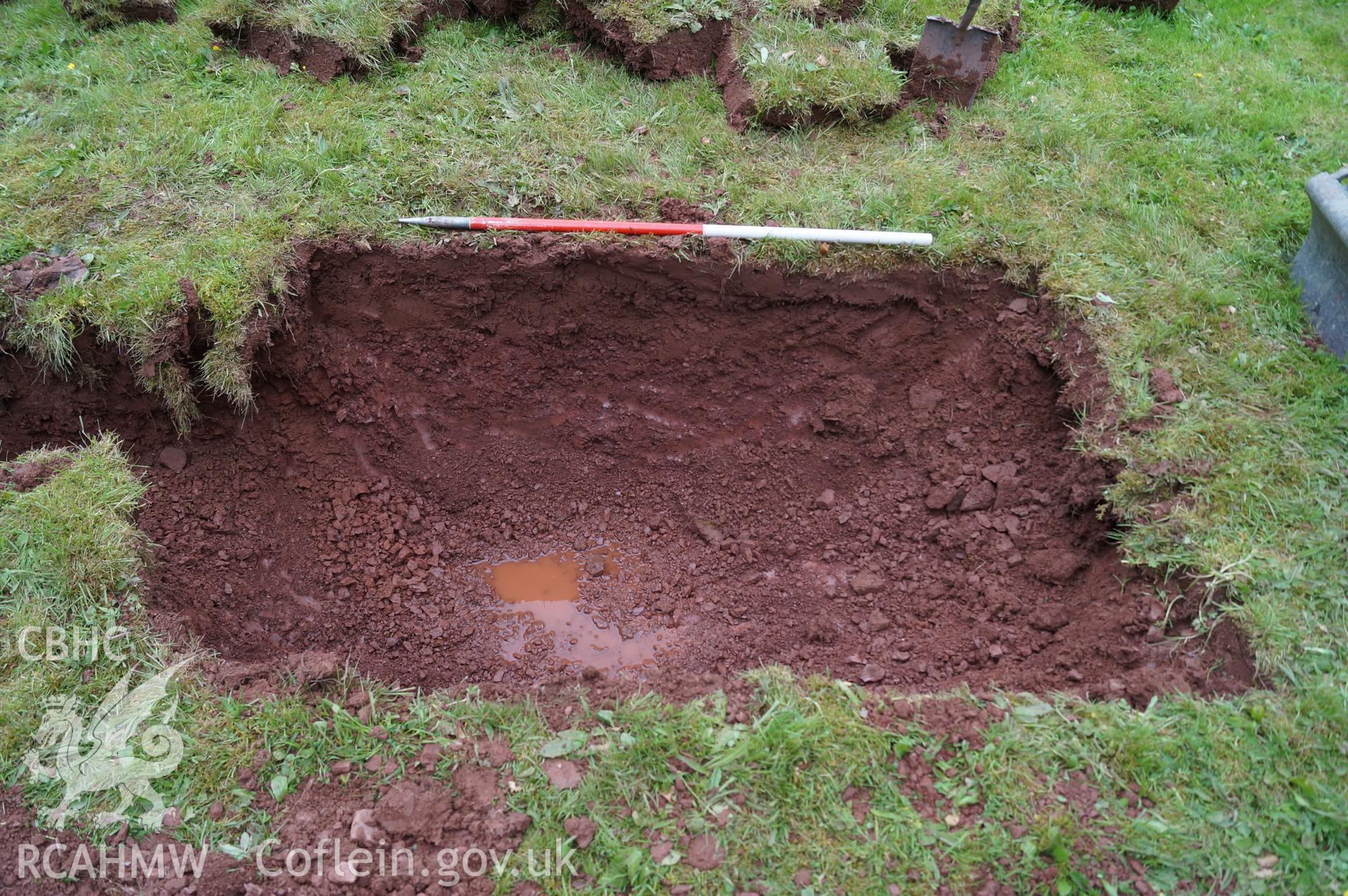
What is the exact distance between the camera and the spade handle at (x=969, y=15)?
4094 millimetres

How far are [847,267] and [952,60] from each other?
1.68 m

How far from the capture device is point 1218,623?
2771 millimetres

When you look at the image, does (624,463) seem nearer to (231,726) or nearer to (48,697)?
(231,726)

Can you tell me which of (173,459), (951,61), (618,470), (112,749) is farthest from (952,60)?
(112,749)

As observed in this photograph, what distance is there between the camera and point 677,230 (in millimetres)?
3814

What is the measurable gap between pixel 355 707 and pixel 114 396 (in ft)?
6.56

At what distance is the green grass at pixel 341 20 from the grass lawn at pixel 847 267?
0.26 feet

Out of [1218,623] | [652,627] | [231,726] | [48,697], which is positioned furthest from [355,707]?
[1218,623]

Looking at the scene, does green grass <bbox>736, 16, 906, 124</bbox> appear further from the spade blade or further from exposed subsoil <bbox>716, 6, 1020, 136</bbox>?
the spade blade

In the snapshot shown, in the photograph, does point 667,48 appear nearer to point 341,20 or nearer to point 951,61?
point 951,61

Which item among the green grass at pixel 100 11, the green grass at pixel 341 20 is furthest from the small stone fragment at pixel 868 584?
the green grass at pixel 100 11

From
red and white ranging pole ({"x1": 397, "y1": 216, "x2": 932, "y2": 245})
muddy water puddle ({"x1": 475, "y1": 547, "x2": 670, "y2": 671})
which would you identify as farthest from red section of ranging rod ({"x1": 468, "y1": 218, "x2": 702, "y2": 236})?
muddy water puddle ({"x1": 475, "y1": 547, "x2": 670, "y2": 671})

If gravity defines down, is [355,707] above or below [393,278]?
below

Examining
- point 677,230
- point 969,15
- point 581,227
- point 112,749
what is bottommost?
point 112,749
